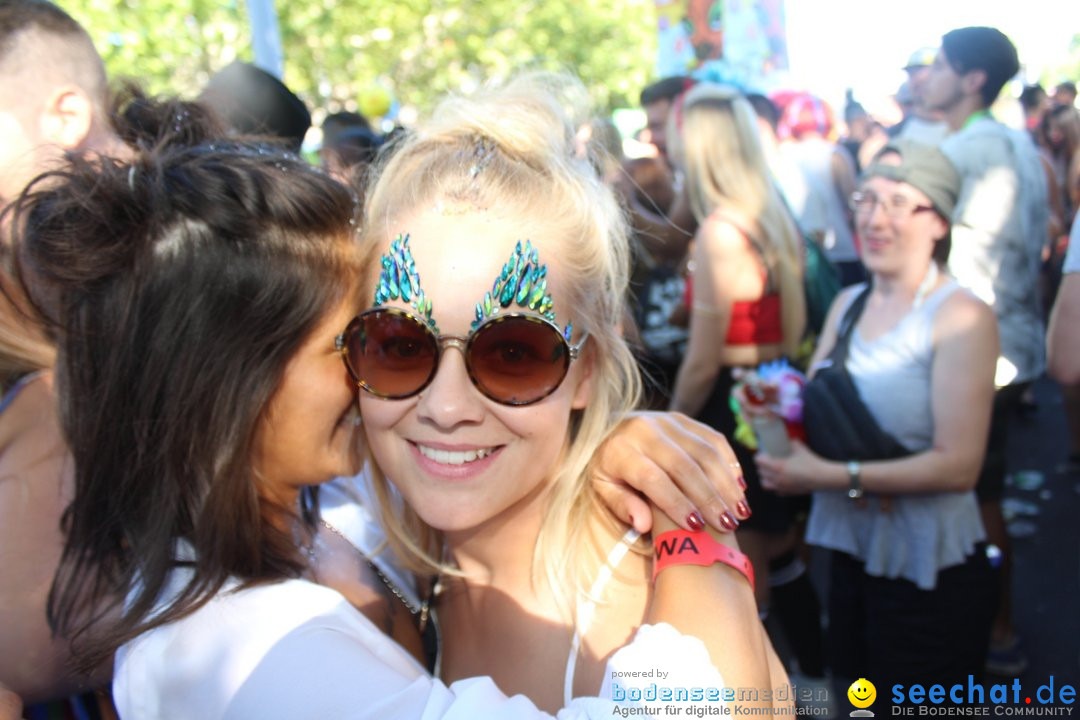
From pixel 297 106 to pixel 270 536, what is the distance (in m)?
3.39

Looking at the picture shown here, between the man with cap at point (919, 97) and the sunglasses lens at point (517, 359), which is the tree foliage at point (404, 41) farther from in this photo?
the sunglasses lens at point (517, 359)

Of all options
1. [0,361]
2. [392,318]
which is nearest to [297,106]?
[0,361]

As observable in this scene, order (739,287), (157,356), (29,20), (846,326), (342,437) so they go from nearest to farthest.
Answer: (157,356)
(342,437)
(29,20)
(846,326)
(739,287)

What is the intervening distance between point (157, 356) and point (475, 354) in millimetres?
564

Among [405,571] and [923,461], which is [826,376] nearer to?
[923,461]

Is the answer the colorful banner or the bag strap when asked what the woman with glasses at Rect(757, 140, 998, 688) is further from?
the colorful banner

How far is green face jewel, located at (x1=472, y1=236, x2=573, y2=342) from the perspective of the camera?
1.50 m

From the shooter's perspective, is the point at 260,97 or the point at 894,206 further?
the point at 260,97

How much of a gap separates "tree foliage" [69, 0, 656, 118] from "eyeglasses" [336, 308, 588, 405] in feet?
42.3

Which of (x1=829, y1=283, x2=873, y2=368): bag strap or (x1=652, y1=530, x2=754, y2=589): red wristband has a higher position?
(x1=652, y1=530, x2=754, y2=589): red wristband

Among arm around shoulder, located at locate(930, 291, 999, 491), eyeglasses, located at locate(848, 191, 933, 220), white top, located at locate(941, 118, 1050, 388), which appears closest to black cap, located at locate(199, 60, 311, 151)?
eyeglasses, located at locate(848, 191, 933, 220)

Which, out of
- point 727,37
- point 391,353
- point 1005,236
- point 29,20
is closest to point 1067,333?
point 1005,236

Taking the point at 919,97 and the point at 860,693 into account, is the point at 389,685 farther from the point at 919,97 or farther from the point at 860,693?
the point at 919,97

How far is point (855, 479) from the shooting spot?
2.81m
